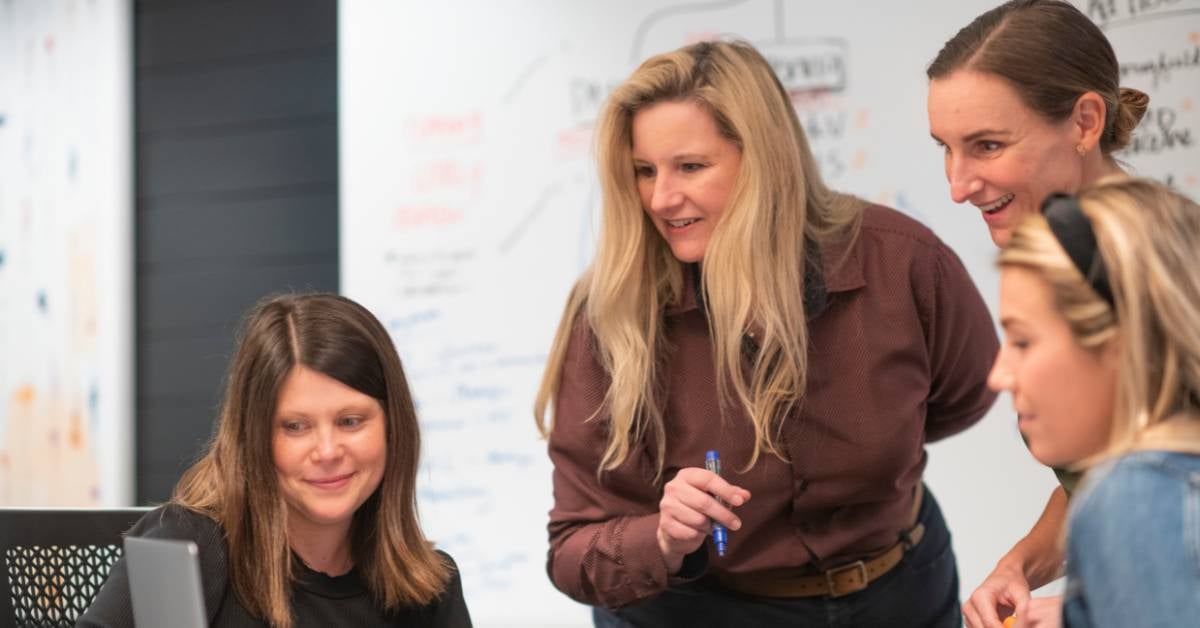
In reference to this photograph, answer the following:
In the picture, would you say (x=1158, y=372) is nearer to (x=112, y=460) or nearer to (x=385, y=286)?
(x=385, y=286)

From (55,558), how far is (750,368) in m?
0.95

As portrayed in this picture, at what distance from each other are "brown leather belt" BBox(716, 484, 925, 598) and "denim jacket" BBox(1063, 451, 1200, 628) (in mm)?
862

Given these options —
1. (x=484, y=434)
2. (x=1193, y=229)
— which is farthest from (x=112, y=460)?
(x=1193, y=229)

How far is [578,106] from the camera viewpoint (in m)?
3.38

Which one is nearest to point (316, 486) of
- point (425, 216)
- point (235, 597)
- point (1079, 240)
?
point (235, 597)

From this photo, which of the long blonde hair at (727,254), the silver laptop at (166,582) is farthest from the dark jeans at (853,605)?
the silver laptop at (166,582)

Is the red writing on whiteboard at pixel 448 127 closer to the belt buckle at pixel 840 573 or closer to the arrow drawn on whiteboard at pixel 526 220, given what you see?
the arrow drawn on whiteboard at pixel 526 220

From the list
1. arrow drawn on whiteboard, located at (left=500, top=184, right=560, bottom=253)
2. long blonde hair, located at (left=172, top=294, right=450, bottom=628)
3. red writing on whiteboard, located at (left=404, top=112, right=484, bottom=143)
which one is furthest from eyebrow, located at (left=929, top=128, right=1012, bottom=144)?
red writing on whiteboard, located at (left=404, top=112, right=484, bottom=143)

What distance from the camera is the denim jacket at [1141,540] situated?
2.92 feet

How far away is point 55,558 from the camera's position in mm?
1372

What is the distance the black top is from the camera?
137 cm

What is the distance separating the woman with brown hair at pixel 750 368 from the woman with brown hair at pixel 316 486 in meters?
0.25

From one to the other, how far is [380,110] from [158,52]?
0.91 m

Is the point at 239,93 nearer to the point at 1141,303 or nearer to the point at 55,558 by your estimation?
the point at 55,558
